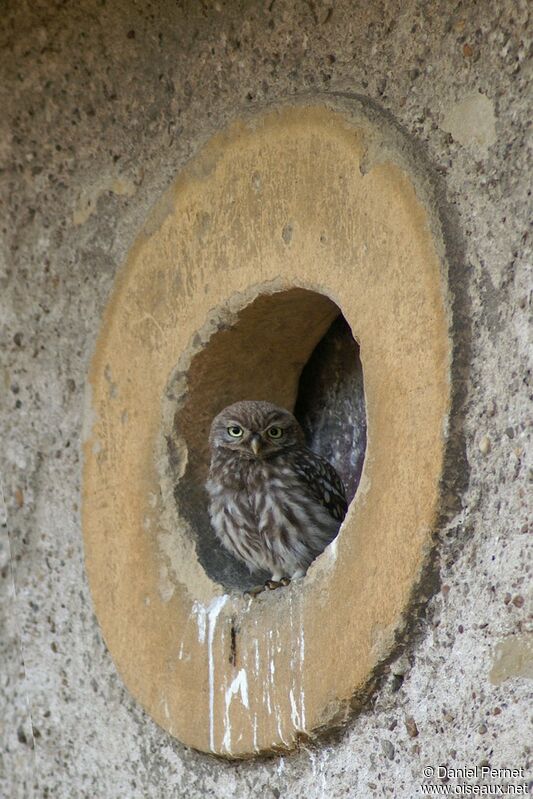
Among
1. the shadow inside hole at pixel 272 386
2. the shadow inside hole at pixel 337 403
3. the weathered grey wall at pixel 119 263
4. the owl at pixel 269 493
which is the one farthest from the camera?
the shadow inside hole at pixel 337 403

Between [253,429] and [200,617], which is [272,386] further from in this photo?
[200,617]

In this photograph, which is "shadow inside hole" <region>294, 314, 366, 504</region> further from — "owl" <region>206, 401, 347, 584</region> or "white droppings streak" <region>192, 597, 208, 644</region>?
"white droppings streak" <region>192, 597, 208, 644</region>

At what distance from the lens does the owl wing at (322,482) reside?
4105 millimetres

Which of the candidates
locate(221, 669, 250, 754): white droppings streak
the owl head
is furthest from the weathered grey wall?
the owl head

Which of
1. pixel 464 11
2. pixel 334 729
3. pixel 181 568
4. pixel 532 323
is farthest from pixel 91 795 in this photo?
pixel 464 11

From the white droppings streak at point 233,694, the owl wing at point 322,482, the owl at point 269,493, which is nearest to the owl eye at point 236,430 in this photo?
the owl at point 269,493

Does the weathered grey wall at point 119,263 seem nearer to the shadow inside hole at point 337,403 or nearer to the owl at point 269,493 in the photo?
the owl at point 269,493

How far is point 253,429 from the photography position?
4.04 meters

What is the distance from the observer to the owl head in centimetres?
403

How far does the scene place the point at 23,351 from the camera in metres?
4.26

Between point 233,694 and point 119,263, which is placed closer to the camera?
point 233,694

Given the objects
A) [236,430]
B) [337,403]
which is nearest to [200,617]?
[236,430]

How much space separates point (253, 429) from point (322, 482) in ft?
Answer: 0.94

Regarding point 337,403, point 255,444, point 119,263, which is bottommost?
point 255,444
